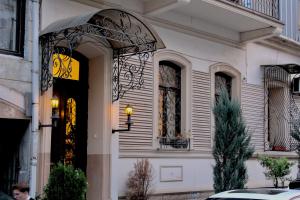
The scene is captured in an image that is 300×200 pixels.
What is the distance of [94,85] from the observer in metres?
13.1

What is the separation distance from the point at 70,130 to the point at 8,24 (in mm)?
3125

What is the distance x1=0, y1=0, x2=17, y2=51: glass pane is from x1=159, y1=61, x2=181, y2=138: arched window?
4.57 metres

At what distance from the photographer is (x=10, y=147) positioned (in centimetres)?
1120

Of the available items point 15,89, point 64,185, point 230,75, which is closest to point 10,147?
point 15,89

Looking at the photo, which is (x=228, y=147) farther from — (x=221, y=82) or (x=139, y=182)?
(x=221, y=82)

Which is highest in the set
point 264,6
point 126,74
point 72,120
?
point 264,6

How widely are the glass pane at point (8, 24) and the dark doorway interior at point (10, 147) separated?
4.97ft

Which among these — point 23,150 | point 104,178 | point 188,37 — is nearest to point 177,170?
point 104,178

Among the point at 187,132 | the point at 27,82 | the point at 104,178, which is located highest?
the point at 27,82

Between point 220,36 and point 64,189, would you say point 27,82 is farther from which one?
point 220,36

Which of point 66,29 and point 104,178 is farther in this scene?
point 104,178

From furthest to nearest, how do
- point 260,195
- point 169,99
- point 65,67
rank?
point 169,99
point 65,67
point 260,195

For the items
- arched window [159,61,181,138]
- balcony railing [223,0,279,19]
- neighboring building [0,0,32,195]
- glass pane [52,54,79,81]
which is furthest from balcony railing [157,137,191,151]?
balcony railing [223,0,279,19]

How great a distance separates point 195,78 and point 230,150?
2.72 meters
